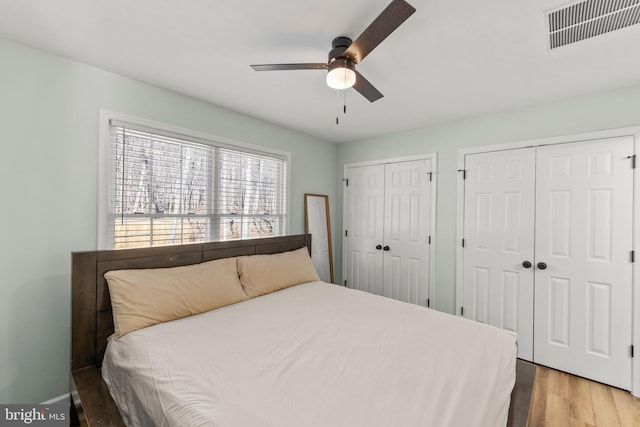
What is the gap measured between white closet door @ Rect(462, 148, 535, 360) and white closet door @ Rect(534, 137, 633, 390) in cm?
9

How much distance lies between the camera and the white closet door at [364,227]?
3781 millimetres

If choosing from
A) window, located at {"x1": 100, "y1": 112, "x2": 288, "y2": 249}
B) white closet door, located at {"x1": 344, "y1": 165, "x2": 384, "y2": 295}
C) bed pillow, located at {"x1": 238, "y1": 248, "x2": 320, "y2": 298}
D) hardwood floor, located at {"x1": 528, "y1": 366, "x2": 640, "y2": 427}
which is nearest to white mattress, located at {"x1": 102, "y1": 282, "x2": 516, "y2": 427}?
bed pillow, located at {"x1": 238, "y1": 248, "x2": 320, "y2": 298}

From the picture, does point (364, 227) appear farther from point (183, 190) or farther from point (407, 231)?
point (183, 190)

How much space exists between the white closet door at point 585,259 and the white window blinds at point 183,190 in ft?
9.26

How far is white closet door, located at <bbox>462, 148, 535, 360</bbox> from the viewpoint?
272cm

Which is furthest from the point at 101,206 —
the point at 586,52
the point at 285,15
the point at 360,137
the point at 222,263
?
the point at 586,52

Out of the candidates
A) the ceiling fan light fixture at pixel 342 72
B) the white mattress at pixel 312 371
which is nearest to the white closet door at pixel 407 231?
the white mattress at pixel 312 371

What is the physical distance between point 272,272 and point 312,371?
1.37 metres

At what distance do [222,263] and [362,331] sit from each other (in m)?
1.31

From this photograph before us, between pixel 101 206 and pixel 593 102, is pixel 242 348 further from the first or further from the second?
pixel 593 102

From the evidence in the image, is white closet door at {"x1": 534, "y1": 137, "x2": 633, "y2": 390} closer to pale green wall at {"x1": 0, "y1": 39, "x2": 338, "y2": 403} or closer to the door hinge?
the door hinge

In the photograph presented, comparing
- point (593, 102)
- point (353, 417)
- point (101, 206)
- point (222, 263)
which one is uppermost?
point (593, 102)

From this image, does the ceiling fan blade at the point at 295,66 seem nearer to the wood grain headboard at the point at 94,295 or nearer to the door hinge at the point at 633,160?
the wood grain headboard at the point at 94,295

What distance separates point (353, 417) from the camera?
1021 mm
